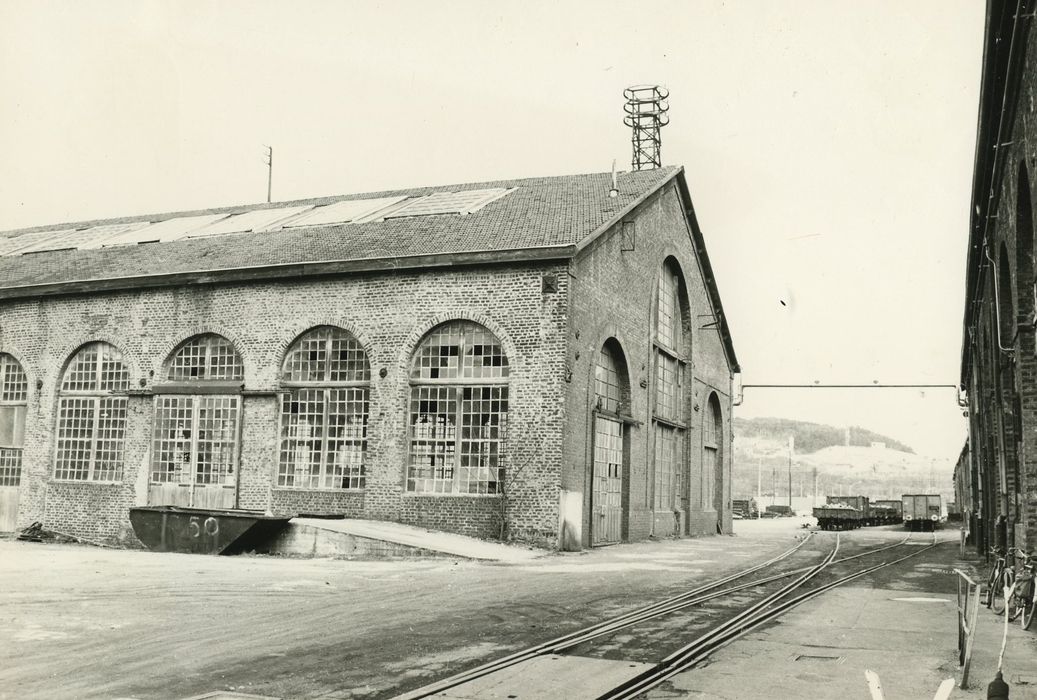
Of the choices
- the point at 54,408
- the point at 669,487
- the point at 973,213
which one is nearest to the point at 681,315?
the point at 669,487

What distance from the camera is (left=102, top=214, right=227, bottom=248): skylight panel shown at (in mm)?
26250

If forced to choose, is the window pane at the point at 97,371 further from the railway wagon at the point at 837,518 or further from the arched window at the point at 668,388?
the railway wagon at the point at 837,518

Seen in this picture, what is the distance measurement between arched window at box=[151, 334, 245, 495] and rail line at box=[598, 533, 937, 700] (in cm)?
1260

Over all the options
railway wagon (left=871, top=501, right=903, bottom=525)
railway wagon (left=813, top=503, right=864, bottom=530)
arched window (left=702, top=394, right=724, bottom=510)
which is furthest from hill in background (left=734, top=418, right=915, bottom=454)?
arched window (left=702, top=394, right=724, bottom=510)

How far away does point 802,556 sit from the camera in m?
20.8

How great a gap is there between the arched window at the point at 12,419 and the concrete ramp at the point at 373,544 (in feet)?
32.1

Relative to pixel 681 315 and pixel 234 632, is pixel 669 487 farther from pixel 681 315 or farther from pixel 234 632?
pixel 234 632

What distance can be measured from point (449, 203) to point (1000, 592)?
52.3ft

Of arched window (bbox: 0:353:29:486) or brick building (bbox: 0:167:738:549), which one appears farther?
arched window (bbox: 0:353:29:486)

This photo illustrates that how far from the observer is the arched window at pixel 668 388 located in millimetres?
24844

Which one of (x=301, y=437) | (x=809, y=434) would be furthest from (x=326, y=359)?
(x=809, y=434)

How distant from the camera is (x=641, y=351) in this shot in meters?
23.3

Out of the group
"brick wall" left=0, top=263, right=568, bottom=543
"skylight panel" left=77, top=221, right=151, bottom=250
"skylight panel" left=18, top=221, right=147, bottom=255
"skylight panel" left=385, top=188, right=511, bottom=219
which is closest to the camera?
"brick wall" left=0, top=263, right=568, bottom=543

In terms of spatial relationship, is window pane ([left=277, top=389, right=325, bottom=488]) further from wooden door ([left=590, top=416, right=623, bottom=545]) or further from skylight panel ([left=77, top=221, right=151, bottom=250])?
skylight panel ([left=77, top=221, right=151, bottom=250])
